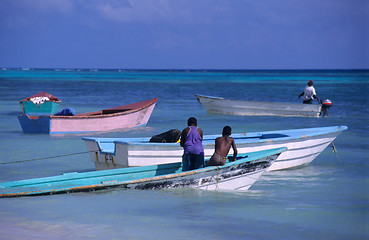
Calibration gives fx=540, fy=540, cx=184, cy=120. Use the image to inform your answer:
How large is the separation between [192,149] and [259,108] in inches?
732

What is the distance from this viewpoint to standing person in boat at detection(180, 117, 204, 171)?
407 inches

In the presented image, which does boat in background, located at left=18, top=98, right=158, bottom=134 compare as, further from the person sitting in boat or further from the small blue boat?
the person sitting in boat

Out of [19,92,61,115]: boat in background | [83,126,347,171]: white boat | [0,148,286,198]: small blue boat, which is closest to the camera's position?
[0,148,286,198]: small blue boat

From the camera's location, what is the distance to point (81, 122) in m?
20.0

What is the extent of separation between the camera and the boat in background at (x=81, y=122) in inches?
770

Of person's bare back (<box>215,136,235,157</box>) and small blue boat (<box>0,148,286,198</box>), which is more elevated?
person's bare back (<box>215,136,235,157</box>)

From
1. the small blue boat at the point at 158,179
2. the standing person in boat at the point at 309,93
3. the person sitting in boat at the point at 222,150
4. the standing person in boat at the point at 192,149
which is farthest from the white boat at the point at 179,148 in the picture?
the standing person in boat at the point at 309,93

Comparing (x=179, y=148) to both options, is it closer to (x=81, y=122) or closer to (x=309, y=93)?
(x=81, y=122)

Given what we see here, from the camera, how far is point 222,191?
10414 millimetres

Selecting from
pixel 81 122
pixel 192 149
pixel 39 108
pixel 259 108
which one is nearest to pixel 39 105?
pixel 39 108

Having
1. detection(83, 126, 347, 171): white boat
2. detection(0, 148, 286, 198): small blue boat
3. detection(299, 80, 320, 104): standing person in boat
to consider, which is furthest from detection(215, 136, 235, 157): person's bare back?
detection(299, 80, 320, 104): standing person in boat

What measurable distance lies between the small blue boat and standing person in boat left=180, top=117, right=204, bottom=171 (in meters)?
0.37

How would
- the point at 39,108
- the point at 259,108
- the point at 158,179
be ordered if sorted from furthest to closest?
the point at 259,108 → the point at 39,108 → the point at 158,179

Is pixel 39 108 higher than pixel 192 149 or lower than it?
lower
